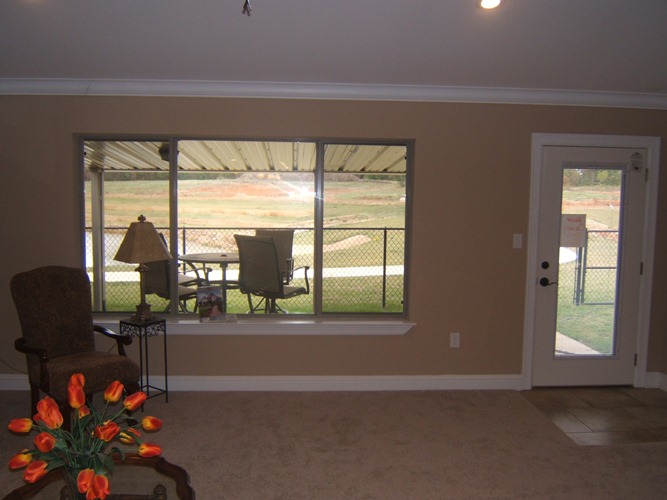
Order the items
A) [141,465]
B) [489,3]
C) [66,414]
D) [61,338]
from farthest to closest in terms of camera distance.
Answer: [61,338] → [66,414] → [489,3] → [141,465]

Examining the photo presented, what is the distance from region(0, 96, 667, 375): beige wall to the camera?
3.49m

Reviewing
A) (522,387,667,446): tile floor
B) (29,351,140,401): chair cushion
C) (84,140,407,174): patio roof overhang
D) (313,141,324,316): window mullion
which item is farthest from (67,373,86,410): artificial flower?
(522,387,667,446): tile floor

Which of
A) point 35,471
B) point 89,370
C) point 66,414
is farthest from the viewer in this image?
point 89,370

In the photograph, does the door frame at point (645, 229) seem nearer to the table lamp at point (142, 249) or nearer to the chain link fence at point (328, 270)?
the chain link fence at point (328, 270)

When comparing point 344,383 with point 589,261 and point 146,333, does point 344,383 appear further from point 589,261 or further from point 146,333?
point 589,261

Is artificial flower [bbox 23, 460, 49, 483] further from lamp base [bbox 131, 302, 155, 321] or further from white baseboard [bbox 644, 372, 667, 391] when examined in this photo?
white baseboard [bbox 644, 372, 667, 391]

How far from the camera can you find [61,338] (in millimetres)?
3094

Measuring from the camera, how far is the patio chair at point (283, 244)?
12.4ft

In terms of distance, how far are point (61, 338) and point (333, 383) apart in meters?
2.06

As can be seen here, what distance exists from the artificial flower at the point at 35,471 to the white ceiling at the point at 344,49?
6.73 feet

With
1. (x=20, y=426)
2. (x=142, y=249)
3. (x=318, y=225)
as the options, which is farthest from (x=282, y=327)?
(x=20, y=426)

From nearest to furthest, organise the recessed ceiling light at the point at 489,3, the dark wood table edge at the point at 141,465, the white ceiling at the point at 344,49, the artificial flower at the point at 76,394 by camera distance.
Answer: the artificial flower at the point at 76,394, the dark wood table edge at the point at 141,465, the recessed ceiling light at the point at 489,3, the white ceiling at the point at 344,49

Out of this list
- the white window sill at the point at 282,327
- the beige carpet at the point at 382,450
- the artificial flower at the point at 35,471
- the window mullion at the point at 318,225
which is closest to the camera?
the artificial flower at the point at 35,471

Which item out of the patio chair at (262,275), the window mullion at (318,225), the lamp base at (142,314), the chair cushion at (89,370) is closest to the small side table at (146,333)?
the lamp base at (142,314)
